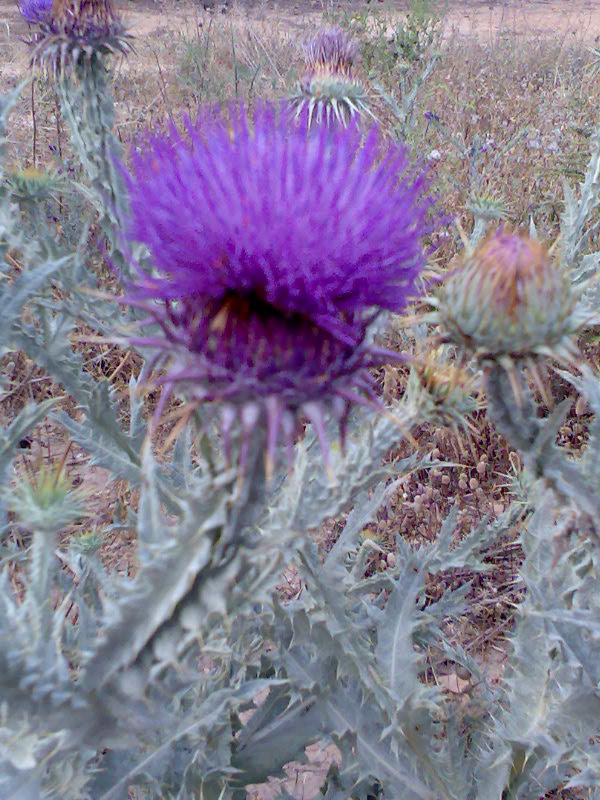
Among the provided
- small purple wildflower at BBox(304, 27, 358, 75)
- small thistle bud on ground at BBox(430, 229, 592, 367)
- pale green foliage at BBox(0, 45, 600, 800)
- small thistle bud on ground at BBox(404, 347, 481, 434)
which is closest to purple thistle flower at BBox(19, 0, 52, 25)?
pale green foliage at BBox(0, 45, 600, 800)

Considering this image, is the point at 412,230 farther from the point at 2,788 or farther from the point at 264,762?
the point at 264,762

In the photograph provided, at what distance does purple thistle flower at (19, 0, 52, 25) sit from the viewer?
3014 millimetres

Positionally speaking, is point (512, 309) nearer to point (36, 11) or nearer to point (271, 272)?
point (271, 272)

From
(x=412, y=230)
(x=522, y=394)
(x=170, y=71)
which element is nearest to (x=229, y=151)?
(x=412, y=230)

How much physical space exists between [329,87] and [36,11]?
4.93 ft

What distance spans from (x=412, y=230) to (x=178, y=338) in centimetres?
52

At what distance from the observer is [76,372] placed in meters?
2.42

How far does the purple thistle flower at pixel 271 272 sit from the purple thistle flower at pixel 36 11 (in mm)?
2195

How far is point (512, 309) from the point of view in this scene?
1279 mm

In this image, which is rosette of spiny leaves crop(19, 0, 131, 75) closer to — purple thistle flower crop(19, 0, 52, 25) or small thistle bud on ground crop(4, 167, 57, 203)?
purple thistle flower crop(19, 0, 52, 25)

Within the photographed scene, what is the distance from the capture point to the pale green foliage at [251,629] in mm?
1177

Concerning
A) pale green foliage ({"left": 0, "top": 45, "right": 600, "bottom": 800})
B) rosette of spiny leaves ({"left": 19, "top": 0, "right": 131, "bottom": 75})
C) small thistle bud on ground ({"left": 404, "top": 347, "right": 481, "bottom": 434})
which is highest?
rosette of spiny leaves ({"left": 19, "top": 0, "right": 131, "bottom": 75})

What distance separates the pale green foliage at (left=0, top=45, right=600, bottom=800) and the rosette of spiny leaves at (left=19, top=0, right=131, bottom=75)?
0.35 ft

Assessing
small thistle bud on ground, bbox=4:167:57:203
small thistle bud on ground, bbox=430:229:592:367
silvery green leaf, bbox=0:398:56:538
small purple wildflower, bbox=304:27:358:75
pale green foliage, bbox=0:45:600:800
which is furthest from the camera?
small purple wildflower, bbox=304:27:358:75
